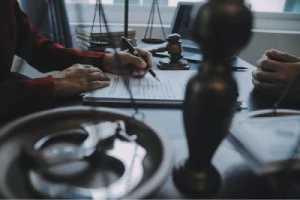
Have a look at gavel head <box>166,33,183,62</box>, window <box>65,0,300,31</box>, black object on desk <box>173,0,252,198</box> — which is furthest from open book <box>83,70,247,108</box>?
window <box>65,0,300,31</box>

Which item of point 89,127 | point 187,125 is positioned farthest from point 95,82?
point 187,125

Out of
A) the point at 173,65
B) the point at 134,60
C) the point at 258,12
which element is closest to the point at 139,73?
the point at 134,60

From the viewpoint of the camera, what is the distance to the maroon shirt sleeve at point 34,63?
2.08 feet

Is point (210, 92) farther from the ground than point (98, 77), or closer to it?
farther from the ground

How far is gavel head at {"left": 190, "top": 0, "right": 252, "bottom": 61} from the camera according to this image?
12.7 inches

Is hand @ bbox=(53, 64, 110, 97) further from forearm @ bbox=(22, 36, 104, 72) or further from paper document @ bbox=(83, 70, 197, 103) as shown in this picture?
forearm @ bbox=(22, 36, 104, 72)

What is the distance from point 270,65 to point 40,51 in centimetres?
80

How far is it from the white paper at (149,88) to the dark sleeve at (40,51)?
0.24 m

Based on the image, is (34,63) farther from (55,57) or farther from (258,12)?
(258,12)

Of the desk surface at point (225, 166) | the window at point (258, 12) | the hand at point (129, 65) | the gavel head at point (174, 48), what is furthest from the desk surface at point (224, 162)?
the window at point (258, 12)

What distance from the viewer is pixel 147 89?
2.55 feet

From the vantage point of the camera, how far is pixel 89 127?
474 millimetres

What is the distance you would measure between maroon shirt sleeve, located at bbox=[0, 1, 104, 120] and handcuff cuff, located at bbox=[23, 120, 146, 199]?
0.20 m

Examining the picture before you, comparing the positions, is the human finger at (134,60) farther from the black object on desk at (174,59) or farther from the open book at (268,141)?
the open book at (268,141)
